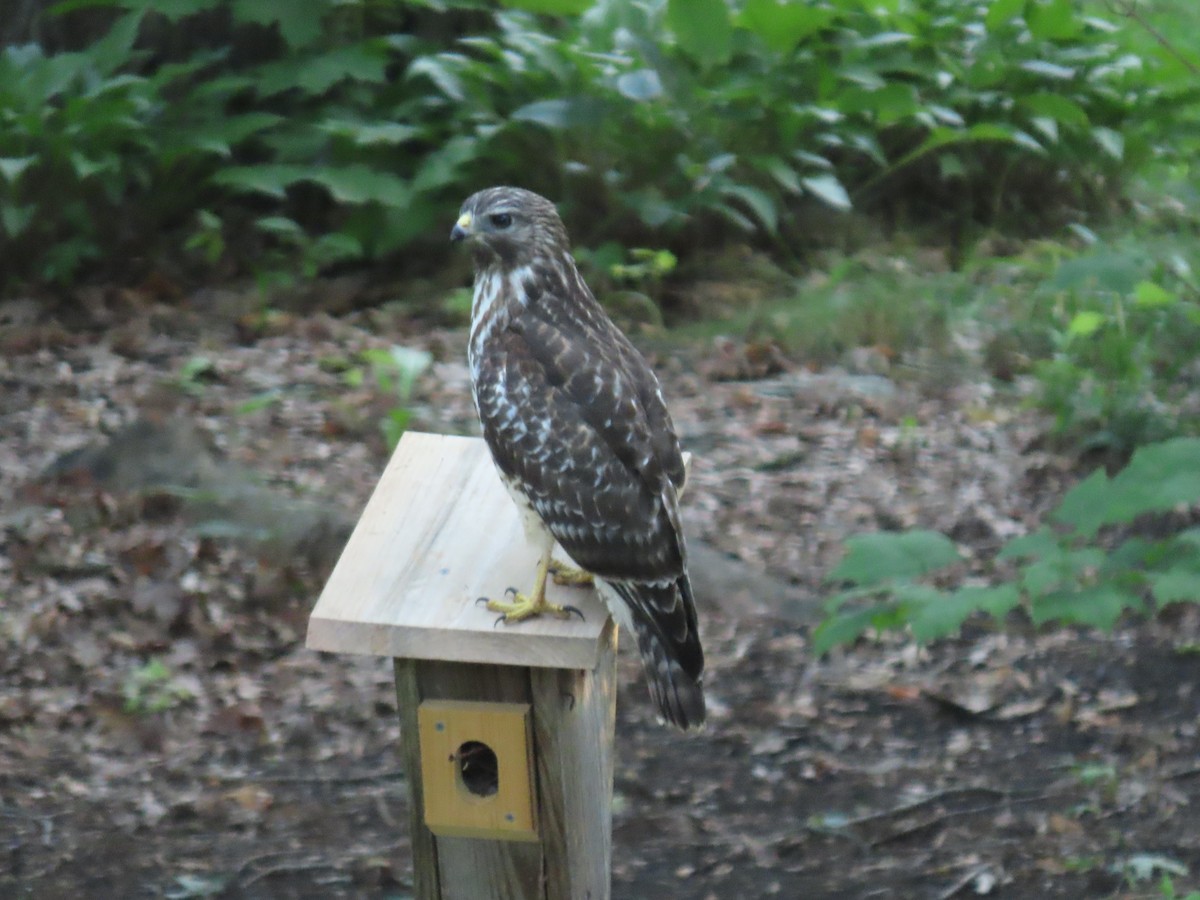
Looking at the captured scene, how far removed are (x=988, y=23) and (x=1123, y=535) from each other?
11.7 ft

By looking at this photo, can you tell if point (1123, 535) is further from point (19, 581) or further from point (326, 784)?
point (19, 581)

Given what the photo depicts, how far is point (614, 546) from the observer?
3109 millimetres

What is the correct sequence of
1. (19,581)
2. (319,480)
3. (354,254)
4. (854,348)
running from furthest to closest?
(354,254), (854,348), (319,480), (19,581)

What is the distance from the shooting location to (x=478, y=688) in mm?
3191

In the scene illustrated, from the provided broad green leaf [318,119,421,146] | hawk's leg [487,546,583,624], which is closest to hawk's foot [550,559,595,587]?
hawk's leg [487,546,583,624]

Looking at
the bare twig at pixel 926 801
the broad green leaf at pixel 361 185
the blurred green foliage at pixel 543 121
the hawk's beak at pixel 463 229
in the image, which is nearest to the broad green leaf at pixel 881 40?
the blurred green foliage at pixel 543 121

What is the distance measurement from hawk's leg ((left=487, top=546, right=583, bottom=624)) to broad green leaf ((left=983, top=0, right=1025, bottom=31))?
5894mm

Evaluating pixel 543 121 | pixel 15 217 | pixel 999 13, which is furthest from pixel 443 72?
pixel 999 13

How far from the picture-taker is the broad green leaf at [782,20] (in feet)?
25.1

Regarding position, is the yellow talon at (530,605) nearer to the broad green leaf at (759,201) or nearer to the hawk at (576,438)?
the hawk at (576,438)

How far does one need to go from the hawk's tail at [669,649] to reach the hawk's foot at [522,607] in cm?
14

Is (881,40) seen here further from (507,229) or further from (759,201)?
(507,229)

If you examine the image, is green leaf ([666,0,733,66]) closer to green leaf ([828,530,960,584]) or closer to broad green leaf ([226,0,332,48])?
broad green leaf ([226,0,332,48])

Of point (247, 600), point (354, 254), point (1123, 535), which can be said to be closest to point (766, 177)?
point (354, 254)
